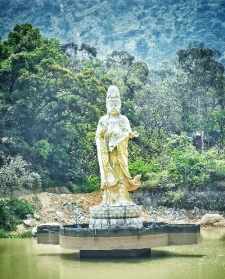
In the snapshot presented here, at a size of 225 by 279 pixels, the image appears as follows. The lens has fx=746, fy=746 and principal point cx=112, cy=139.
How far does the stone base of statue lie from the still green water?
0.90 m

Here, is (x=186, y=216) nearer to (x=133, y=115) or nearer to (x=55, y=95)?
(x=55, y=95)

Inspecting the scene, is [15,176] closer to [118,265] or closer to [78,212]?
[78,212]

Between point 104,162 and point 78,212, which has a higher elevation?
point 104,162

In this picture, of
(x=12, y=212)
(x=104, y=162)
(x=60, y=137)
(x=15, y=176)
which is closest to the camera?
(x=104, y=162)

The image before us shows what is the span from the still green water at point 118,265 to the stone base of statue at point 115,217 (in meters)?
0.90

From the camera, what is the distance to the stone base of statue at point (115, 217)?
17.3 meters

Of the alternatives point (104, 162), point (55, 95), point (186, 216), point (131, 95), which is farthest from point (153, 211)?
point (131, 95)

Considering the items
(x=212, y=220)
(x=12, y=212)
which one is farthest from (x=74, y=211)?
(x=212, y=220)

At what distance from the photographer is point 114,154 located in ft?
59.5

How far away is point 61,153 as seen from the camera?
3369 centimetres

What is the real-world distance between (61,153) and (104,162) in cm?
1578

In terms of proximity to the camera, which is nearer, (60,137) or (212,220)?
(212,220)

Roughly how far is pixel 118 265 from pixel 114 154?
3.42 meters

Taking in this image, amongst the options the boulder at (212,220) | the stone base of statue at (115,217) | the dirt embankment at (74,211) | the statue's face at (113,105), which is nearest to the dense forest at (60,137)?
the dirt embankment at (74,211)
